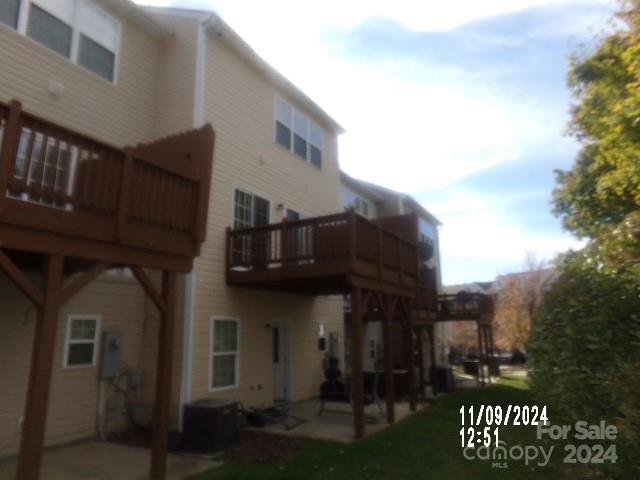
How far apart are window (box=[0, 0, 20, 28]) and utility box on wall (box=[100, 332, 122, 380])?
5742mm

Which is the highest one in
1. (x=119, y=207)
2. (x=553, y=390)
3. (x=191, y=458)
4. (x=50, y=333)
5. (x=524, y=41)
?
(x=524, y=41)

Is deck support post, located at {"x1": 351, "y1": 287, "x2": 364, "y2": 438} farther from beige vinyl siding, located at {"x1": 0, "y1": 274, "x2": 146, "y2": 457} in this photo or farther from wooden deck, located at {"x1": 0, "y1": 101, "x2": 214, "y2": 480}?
beige vinyl siding, located at {"x1": 0, "y1": 274, "x2": 146, "y2": 457}

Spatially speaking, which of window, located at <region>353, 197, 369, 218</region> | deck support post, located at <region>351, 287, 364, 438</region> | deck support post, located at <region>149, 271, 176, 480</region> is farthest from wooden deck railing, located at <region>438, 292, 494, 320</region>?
deck support post, located at <region>149, 271, 176, 480</region>

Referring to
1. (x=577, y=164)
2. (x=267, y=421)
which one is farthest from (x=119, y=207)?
(x=577, y=164)

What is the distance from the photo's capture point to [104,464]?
6.96 metres

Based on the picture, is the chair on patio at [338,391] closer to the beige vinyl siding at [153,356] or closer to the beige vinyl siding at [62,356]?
the beige vinyl siding at [153,356]

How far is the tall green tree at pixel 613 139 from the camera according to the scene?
18.0 feet

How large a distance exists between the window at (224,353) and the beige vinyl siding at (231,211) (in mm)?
171

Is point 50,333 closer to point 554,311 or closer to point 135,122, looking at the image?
point 554,311

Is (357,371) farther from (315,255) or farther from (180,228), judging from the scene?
(180,228)

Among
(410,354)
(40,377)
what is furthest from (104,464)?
(410,354)

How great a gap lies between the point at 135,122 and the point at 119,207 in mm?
5303

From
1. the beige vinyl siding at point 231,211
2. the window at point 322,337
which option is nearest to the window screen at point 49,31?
the beige vinyl siding at point 231,211

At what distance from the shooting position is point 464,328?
3738 centimetres
